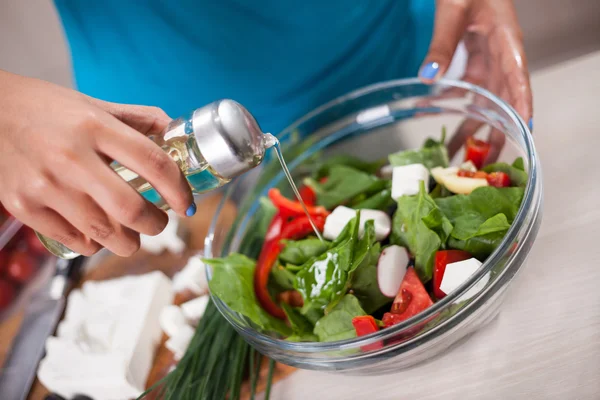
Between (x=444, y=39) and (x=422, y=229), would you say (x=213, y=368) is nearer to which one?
(x=422, y=229)

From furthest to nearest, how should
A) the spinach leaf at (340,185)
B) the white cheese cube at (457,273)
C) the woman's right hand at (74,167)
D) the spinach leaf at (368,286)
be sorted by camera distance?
→ the spinach leaf at (340,185)
the spinach leaf at (368,286)
the white cheese cube at (457,273)
the woman's right hand at (74,167)

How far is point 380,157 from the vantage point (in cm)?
131

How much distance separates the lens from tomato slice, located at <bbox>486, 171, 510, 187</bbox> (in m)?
0.99

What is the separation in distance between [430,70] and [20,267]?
1.14 m

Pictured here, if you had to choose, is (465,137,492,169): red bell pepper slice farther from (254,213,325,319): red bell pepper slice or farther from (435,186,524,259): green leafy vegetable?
(254,213,325,319): red bell pepper slice

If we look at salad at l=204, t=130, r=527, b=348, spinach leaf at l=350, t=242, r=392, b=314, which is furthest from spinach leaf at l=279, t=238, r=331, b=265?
spinach leaf at l=350, t=242, r=392, b=314

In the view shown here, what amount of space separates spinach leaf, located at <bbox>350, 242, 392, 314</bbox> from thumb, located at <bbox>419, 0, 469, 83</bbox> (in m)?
0.42

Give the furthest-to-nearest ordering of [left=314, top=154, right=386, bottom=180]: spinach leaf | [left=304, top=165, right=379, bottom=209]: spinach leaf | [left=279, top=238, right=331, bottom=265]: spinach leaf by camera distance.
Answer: [left=314, top=154, right=386, bottom=180]: spinach leaf, [left=304, top=165, right=379, bottom=209]: spinach leaf, [left=279, top=238, right=331, bottom=265]: spinach leaf

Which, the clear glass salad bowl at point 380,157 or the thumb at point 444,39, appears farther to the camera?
the thumb at point 444,39

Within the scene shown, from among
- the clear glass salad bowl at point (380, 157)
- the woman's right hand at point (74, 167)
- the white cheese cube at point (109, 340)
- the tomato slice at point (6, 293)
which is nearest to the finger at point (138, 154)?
the woman's right hand at point (74, 167)

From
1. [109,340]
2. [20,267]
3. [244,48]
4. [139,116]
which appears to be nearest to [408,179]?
[139,116]

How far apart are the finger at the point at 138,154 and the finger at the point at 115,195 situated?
0.02 metres

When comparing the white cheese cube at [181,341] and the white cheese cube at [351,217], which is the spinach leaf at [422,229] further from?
the white cheese cube at [181,341]

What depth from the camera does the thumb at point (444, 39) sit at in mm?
1134
